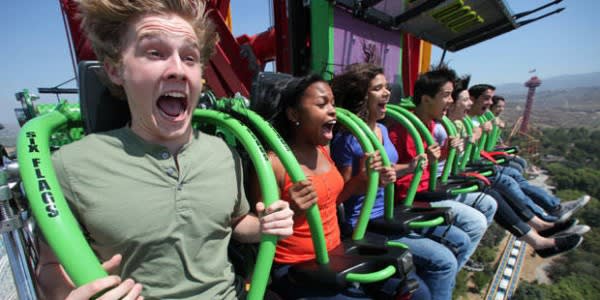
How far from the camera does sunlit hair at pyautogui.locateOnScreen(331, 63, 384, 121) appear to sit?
2375 millimetres

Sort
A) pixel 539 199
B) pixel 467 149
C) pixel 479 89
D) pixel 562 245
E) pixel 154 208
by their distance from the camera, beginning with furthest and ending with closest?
1. pixel 479 89
2. pixel 539 199
3. pixel 562 245
4. pixel 467 149
5. pixel 154 208

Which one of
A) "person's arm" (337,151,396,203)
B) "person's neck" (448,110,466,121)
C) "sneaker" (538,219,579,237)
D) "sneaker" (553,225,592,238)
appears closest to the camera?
"person's arm" (337,151,396,203)

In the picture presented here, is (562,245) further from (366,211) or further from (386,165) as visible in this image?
(366,211)

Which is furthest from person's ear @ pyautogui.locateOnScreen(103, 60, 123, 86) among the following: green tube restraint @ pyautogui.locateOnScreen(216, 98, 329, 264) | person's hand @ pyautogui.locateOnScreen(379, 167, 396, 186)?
person's hand @ pyautogui.locateOnScreen(379, 167, 396, 186)

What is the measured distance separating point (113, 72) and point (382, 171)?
1.42 m

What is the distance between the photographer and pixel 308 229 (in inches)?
63.4

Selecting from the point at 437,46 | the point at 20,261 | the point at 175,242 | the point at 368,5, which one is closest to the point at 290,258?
the point at 175,242

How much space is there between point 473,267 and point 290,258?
19.8ft

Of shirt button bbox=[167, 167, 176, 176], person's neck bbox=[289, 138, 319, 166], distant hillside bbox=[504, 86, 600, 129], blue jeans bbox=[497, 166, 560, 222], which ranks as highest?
shirt button bbox=[167, 167, 176, 176]

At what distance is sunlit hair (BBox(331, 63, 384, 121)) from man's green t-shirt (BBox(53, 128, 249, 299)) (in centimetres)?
146

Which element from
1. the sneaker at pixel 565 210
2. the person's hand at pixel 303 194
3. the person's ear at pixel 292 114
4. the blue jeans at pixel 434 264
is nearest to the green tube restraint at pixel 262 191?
the person's hand at pixel 303 194

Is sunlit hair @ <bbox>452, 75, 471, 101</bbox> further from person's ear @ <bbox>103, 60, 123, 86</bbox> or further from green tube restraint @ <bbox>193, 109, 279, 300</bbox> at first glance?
person's ear @ <bbox>103, 60, 123, 86</bbox>

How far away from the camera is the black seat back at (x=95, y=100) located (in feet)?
3.92

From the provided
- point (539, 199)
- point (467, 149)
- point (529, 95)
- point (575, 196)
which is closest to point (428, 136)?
point (467, 149)
